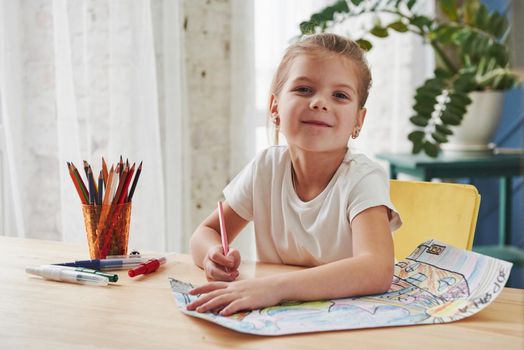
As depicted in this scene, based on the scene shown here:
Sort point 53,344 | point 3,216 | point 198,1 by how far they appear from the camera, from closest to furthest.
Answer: point 53,344, point 3,216, point 198,1

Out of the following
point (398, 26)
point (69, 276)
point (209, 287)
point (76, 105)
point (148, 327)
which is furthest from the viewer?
point (398, 26)

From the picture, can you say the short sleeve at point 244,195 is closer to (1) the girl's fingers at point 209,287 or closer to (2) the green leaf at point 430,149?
(1) the girl's fingers at point 209,287

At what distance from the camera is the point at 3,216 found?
6.08 feet

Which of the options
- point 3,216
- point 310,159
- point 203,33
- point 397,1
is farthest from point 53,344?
point 397,1

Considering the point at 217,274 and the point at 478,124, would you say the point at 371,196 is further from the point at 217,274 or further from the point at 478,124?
the point at 478,124

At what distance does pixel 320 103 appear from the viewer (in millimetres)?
1099

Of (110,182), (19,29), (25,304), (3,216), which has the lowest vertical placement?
(3,216)

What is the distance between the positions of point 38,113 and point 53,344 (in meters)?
1.42

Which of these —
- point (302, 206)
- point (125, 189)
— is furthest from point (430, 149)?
point (125, 189)

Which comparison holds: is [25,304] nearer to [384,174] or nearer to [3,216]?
[384,174]

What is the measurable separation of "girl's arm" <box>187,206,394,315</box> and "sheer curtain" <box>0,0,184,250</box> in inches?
47.5

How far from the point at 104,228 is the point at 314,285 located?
0.44 metres

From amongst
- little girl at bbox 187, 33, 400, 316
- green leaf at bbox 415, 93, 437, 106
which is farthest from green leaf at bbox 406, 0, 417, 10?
little girl at bbox 187, 33, 400, 316

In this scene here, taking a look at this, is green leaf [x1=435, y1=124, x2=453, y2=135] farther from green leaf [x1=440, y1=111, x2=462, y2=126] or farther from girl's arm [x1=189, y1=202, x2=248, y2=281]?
girl's arm [x1=189, y1=202, x2=248, y2=281]
